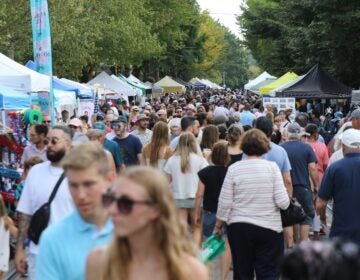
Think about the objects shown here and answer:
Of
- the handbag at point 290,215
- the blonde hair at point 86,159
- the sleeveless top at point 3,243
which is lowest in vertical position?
the sleeveless top at point 3,243

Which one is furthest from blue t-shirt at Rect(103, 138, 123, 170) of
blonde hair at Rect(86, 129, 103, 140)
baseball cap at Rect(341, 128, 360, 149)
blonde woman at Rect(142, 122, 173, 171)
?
baseball cap at Rect(341, 128, 360, 149)

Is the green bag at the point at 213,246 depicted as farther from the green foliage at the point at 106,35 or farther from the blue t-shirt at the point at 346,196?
the green foliage at the point at 106,35

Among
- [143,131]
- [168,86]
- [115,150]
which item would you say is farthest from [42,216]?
[168,86]

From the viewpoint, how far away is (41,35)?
12375 millimetres

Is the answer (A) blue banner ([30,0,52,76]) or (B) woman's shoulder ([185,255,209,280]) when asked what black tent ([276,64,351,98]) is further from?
(B) woman's shoulder ([185,255,209,280])

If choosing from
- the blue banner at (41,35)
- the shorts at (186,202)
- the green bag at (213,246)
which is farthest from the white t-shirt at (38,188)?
the blue banner at (41,35)

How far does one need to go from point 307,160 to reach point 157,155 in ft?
6.74

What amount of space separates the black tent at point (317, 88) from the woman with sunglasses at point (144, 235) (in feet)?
67.4

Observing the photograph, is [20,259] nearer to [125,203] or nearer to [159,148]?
[125,203]

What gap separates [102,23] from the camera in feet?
120

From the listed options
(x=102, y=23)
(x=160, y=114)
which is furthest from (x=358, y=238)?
(x=102, y=23)

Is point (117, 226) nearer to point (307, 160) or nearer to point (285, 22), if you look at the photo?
point (307, 160)

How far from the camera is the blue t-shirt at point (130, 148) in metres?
11.2

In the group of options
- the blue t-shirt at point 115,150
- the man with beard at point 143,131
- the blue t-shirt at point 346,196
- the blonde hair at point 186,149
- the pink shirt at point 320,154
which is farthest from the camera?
the man with beard at point 143,131
